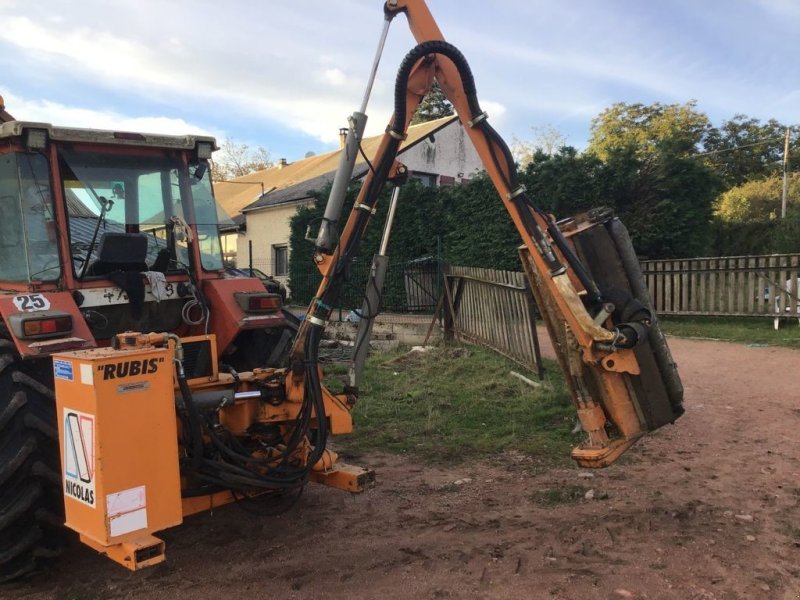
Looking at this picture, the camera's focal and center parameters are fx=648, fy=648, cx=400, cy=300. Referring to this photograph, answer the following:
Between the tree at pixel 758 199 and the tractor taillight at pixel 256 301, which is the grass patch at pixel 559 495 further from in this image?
the tree at pixel 758 199

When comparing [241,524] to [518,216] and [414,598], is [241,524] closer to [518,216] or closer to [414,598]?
[414,598]

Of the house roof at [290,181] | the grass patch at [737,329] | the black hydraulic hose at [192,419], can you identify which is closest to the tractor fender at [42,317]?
the black hydraulic hose at [192,419]

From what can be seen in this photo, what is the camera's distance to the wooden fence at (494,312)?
861 cm

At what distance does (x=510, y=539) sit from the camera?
156 inches

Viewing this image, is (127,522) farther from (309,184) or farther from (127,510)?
(309,184)

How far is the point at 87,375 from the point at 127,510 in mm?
632

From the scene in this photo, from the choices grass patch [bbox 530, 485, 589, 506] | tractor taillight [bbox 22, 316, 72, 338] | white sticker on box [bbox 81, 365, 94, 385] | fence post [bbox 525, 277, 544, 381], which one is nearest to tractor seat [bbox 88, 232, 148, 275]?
tractor taillight [bbox 22, 316, 72, 338]

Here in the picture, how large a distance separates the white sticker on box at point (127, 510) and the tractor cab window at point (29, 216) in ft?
5.61

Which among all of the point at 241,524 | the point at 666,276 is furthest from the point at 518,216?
the point at 666,276

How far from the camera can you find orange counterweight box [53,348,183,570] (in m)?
2.85

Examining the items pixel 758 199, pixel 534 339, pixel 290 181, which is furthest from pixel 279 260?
pixel 758 199

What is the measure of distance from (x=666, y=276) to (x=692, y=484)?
33.8 feet

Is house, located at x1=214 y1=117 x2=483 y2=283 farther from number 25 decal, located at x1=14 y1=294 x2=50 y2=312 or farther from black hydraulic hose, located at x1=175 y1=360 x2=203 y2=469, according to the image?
black hydraulic hose, located at x1=175 y1=360 x2=203 y2=469

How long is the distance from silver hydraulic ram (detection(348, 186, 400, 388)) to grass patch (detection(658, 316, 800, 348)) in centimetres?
941
